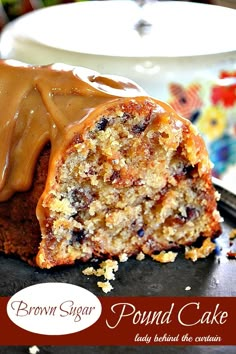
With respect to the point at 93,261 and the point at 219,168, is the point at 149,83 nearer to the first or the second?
the point at 219,168

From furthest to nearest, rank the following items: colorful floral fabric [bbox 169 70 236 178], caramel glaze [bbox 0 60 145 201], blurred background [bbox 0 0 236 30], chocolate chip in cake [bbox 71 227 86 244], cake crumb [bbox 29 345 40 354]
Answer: blurred background [bbox 0 0 236 30] < colorful floral fabric [bbox 169 70 236 178] < chocolate chip in cake [bbox 71 227 86 244] < caramel glaze [bbox 0 60 145 201] < cake crumb [bbox 29 345 40 354]

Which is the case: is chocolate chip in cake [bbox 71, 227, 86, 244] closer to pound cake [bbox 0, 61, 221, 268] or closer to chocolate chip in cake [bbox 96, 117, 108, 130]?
pound cake [bbox 0, 61, 221, 268]

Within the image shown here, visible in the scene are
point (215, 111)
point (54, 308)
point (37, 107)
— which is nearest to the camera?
point (54, 308)

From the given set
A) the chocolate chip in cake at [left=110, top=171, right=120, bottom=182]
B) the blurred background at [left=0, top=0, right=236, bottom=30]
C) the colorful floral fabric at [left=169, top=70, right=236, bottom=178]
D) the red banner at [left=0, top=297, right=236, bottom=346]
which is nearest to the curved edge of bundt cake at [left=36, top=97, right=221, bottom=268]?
the chocolate chip in cake at [left=110, top=171, right=120, bottom=182]

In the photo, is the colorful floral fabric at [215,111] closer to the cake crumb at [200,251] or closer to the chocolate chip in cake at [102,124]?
the cake crumb at [200,251]

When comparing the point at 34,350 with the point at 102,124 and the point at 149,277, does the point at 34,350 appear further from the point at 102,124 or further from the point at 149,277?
the point at 102,124

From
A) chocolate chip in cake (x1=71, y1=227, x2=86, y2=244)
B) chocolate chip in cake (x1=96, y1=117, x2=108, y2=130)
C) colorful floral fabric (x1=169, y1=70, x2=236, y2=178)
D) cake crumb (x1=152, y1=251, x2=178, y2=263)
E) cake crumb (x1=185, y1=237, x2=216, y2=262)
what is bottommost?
colorful floral fabric (x1=169, y1=70, x2=236, y2=178)

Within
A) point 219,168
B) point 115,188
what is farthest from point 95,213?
point 219,168

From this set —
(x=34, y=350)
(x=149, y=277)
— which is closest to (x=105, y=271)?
(x=149, y=277)
